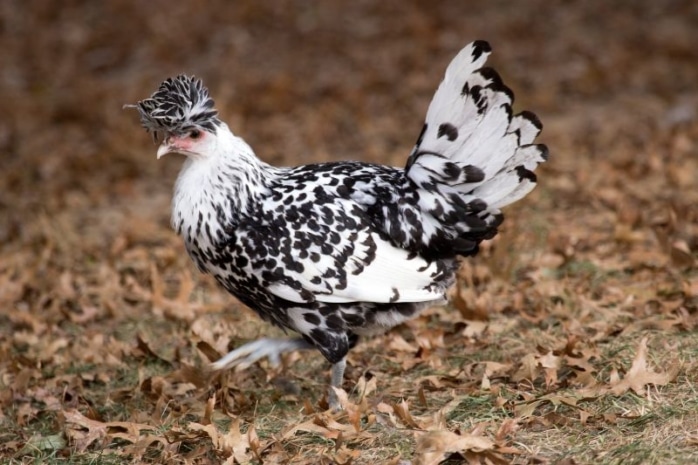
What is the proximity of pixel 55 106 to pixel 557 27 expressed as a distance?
678cm

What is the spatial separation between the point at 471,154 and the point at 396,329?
1.73 m

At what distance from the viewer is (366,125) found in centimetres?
1023

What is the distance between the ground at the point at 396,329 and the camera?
435cm

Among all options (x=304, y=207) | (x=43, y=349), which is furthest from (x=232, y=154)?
(x=43, y=349)

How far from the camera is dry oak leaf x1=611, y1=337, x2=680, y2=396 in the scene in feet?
14.2

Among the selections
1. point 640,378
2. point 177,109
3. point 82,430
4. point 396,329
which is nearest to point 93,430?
point 82,430

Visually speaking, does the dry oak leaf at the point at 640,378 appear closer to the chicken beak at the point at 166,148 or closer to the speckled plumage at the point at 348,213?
the speckled plumage at the point at 348,213

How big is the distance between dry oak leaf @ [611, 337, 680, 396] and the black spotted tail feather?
0.96m

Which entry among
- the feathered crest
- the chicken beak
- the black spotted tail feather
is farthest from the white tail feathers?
the chicken beak

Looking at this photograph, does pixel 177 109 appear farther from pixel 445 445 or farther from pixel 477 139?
pixel 445 445

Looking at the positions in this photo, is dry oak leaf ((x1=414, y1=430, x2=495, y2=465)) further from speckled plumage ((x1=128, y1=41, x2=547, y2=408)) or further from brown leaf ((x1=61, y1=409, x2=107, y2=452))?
brown leaf ((x1=61, y1=409, x2=107, y2=452))

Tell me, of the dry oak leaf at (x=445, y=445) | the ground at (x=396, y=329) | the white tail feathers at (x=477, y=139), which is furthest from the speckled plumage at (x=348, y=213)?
the dry oak leaf at (x=445, y=445)

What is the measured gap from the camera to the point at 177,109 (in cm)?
454

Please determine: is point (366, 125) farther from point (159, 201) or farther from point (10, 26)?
point (10, 26)
